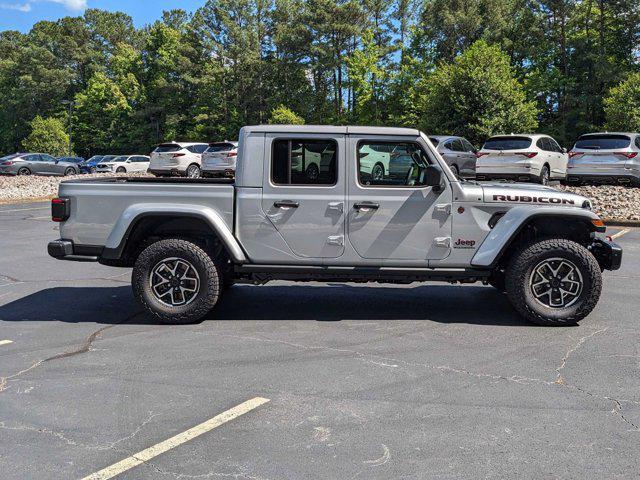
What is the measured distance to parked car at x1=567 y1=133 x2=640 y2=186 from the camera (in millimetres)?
16734

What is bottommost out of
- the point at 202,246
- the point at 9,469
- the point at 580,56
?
the point at 9,469

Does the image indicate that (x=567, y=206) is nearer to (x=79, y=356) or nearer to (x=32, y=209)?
(x=79, y=356)

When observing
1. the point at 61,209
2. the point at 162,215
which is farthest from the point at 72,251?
the point at 162,215

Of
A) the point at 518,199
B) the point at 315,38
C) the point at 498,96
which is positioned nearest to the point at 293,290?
the point at 518,199

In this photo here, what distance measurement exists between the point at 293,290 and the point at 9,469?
4.71 metres

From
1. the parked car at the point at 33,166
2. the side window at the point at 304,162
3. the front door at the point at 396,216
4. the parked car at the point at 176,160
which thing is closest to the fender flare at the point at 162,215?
the side window at the point at 304,162

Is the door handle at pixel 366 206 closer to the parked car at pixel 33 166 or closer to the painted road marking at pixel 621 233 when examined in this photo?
the painted road marking at pixel 621 233

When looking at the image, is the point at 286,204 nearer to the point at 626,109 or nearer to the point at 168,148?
the point at 168,148

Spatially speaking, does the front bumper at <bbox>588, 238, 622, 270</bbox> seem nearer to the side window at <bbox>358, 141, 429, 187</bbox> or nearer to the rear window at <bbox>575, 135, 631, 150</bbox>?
the side window at <bbox>358, 141, 429, 187</bbox>

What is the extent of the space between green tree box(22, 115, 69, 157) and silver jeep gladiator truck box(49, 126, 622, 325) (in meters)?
66.5

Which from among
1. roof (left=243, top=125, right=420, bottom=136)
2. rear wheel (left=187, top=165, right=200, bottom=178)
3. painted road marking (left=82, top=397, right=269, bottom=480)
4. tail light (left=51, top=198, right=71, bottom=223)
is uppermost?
roof (left=243, top=125, right=420, bottom=136)

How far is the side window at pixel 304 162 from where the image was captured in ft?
19.2

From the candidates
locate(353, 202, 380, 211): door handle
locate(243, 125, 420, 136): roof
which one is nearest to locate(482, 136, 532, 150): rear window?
locate(243, 125, 420, 136): roof

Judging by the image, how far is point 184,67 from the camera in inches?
2409
